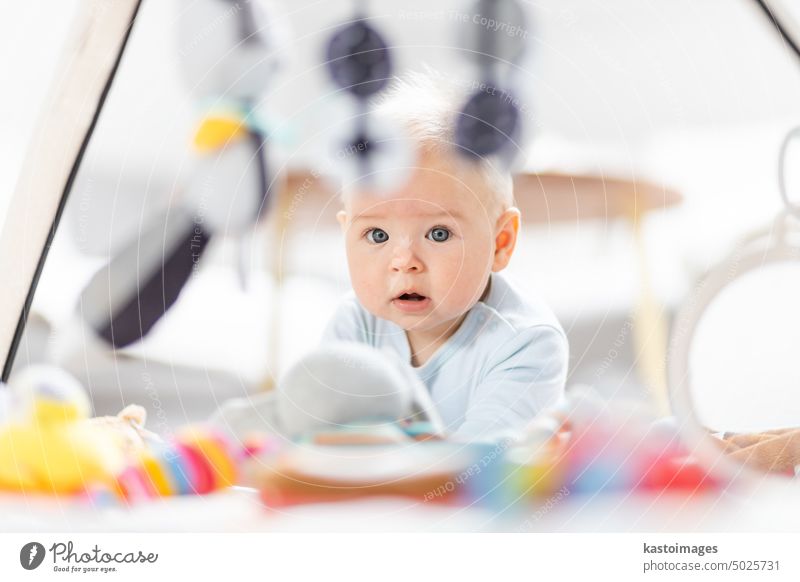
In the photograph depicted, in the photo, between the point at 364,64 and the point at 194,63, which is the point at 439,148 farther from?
the point at 194,63

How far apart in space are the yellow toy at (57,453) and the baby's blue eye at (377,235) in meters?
0.28

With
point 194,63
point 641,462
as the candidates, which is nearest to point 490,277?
point 641,462

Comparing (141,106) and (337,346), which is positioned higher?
(141,106)

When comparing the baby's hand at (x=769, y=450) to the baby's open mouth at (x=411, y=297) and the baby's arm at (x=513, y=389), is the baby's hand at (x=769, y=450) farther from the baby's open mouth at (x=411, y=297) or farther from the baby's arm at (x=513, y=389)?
the baby's open mouth at (x=411, y=297)

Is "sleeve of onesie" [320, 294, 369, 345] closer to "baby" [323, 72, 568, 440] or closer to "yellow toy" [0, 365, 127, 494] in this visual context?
"baby" [323, 72, 568, 440]

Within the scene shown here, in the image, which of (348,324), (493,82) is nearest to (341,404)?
(348,324)

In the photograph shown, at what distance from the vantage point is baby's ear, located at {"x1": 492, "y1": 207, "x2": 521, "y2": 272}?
821mm

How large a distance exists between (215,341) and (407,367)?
0.17 meters

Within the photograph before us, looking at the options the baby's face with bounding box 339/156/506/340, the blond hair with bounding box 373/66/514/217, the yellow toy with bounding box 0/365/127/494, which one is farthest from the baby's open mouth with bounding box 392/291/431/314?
the yellow toy with bounding box 0/365/127/494

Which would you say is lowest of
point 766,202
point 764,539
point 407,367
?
point 764,539

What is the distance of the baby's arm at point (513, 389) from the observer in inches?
32.0

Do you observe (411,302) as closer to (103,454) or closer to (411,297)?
(411,297)

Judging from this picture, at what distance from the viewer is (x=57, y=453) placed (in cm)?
82

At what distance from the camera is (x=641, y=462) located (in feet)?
2.76
